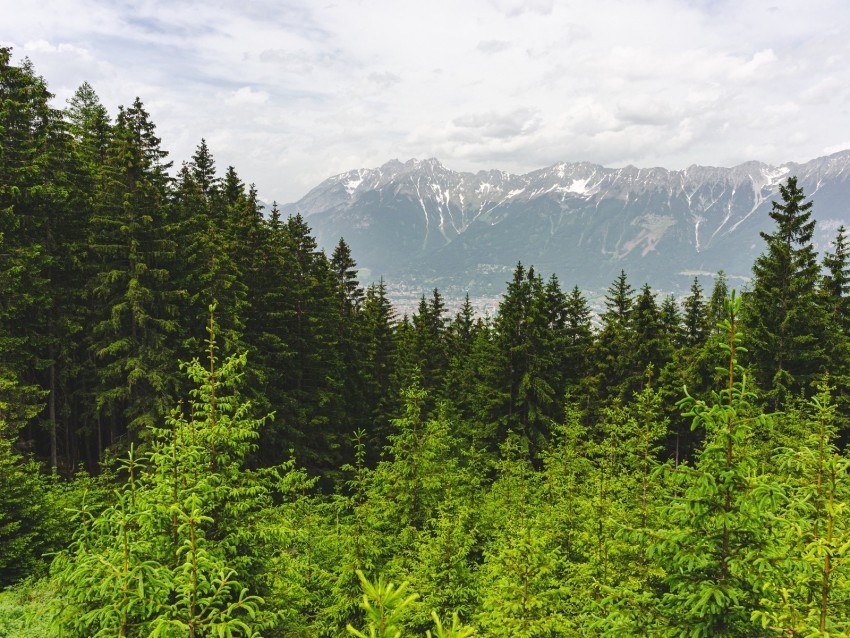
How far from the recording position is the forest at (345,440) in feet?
16.1

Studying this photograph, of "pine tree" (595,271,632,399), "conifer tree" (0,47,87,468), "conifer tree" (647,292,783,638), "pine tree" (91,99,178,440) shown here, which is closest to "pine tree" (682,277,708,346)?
"pine tree" (595,271,632,399)

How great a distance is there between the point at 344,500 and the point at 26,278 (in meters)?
15.5

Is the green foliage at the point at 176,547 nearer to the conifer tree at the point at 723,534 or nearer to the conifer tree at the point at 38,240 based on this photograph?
the conifer tree at the point at 723,534

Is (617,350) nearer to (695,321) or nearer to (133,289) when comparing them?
(695,321)

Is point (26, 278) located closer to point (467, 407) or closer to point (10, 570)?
point (10, 570)

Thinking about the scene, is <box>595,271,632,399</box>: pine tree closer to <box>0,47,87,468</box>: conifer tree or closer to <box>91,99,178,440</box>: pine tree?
<box>91,99,178,440</box>: pine tree

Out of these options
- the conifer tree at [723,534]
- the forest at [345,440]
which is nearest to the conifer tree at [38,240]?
the forest at [345,440]

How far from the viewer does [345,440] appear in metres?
30.5

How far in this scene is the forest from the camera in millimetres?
4902

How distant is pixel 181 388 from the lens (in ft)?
69.1

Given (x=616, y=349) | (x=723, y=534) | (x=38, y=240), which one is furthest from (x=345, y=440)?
(x=723, y=534)

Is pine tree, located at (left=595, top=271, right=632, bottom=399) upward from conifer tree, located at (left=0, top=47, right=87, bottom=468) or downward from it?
downward

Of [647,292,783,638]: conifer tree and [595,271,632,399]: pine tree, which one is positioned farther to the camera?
[595,271,632,399]: pine tree

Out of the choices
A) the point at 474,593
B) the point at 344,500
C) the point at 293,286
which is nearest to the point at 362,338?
the point at 293,286
